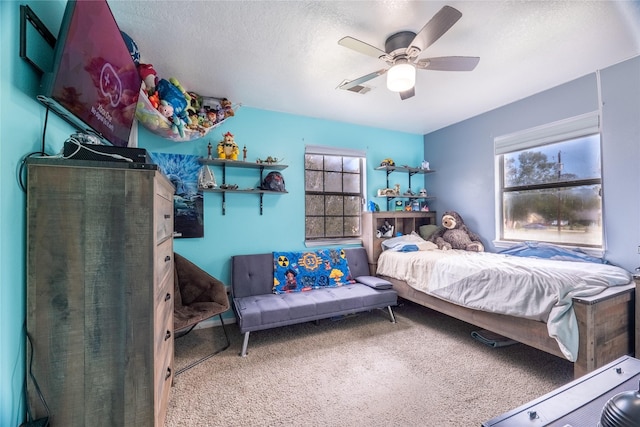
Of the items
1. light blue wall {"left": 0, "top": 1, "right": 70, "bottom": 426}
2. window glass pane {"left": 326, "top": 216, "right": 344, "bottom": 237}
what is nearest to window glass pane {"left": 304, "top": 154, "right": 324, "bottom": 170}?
window glass pane {"left": 326, "top": 216, "right": 344, "bottom": 237}

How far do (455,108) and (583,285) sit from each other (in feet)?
7.63

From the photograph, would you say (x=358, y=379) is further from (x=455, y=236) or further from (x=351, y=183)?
(x=351, y=183)

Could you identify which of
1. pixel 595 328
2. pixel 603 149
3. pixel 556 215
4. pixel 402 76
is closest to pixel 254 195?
pixel 402 76

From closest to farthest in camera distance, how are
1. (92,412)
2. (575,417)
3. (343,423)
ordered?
(575,417)
(92,412)
(343,423)

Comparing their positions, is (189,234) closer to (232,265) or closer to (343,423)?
(232,265)

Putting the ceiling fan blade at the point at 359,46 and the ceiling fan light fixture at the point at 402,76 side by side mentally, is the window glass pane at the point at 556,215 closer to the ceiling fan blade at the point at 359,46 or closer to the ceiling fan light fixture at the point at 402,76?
the ceiling fan light fixture at the point at 402,76

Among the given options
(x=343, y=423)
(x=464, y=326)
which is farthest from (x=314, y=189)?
(x=343, y=423)

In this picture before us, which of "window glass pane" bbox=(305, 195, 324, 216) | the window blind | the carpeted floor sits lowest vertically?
the carpeted floor

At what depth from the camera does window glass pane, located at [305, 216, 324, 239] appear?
139 inches

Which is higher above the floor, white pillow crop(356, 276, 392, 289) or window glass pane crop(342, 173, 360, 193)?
window glass pane crop(342, 173, 360, 193)

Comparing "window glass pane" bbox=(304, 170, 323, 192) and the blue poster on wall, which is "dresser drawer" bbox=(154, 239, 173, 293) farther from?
"window glass pane" bbox=(304, 170, 323, 192)

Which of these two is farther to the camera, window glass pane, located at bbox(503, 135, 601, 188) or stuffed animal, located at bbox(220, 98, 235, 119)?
stuffed animal, located at bbox(220, 98, 235, 119)

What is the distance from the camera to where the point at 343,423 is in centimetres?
153

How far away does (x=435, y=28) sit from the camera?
5.08 ft
